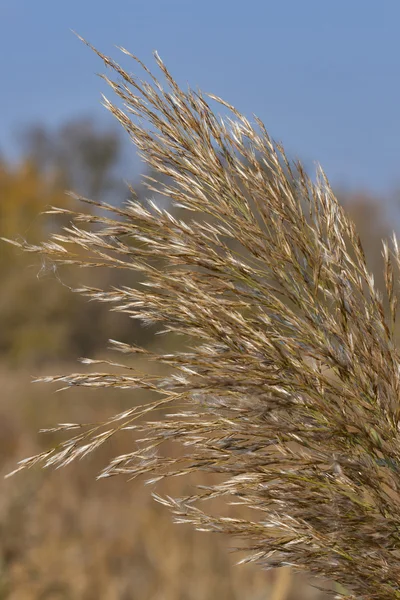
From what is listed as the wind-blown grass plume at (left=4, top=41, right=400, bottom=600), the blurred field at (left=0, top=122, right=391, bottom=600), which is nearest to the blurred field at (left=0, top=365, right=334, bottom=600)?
the blurred field at (left=0, top=122, right=391, bottom=600)

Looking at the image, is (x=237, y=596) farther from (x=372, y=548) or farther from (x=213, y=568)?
(x=372, y=548)

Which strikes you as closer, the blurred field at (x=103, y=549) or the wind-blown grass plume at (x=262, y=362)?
the wind-blown grass plume at (x=262, y=362)

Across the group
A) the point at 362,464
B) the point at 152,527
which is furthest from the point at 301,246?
the point at 152,527

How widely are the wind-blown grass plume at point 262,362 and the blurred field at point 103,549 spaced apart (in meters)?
2.18

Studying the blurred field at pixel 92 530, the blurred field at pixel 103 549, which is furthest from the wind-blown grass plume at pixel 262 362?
the blurred field at pixel 103 549

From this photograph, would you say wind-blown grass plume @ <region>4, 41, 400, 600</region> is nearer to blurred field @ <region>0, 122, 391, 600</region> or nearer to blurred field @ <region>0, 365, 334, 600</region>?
blurred field @ <region>0, 122, 391, 600</region>

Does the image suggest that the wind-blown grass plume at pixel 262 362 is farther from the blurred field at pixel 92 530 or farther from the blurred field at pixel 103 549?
the blurred field at pixel 103 549

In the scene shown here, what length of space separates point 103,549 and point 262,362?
16.9 ft

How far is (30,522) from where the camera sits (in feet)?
12.0

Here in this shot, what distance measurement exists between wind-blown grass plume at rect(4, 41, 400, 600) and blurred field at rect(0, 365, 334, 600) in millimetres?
2177

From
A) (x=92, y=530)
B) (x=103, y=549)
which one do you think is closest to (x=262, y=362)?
(x=103, y=549)

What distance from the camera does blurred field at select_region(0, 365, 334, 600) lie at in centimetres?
366

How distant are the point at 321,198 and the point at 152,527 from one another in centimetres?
550

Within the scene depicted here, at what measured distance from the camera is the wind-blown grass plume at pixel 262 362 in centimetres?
120
